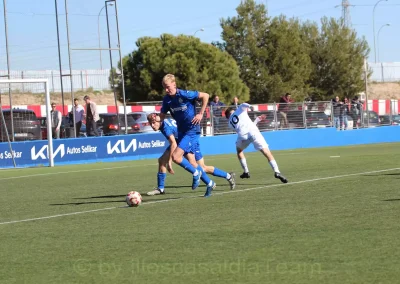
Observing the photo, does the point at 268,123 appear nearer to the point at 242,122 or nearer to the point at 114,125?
the point at 114,125

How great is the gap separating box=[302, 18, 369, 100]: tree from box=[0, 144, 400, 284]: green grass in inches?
2363

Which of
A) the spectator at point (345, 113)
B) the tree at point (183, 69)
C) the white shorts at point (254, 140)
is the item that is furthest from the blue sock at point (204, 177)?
the tree at point (183, 69)

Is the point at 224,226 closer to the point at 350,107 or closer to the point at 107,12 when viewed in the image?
the point at 107,12

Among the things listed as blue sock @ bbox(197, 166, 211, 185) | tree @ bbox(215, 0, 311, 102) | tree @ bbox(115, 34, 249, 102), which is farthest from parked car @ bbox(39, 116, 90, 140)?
tree @ bbox(215, 0, 311, 102)

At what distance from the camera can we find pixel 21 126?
2908 centimetres

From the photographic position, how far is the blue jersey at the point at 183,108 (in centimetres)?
1441

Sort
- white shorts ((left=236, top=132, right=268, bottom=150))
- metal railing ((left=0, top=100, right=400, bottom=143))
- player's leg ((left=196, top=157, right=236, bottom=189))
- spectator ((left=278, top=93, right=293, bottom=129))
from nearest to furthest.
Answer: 1. player's leg ((left=196, top=157, right=236, bottom=189))
2. white shorts ((left=236, top=132, right=268, bottom=150))
3. metal railing ((left=0, top=100, right=400, bottom=143))
4. spectator ((left=278, top=93, right=293, bottom=129))

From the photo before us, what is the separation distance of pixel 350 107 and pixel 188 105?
91.5ft

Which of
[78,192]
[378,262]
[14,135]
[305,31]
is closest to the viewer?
[378,262]

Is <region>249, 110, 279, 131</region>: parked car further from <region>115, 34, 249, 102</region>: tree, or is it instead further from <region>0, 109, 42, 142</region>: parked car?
<region>115, 34, 249, 102</region>: tree

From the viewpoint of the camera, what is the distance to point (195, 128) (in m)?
14.7

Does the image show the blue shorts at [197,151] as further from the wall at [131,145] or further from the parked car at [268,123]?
the parked car at [268,123]

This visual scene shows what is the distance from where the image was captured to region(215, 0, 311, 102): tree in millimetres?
68938

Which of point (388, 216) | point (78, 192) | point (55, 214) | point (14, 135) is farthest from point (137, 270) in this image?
point (14, 135)
